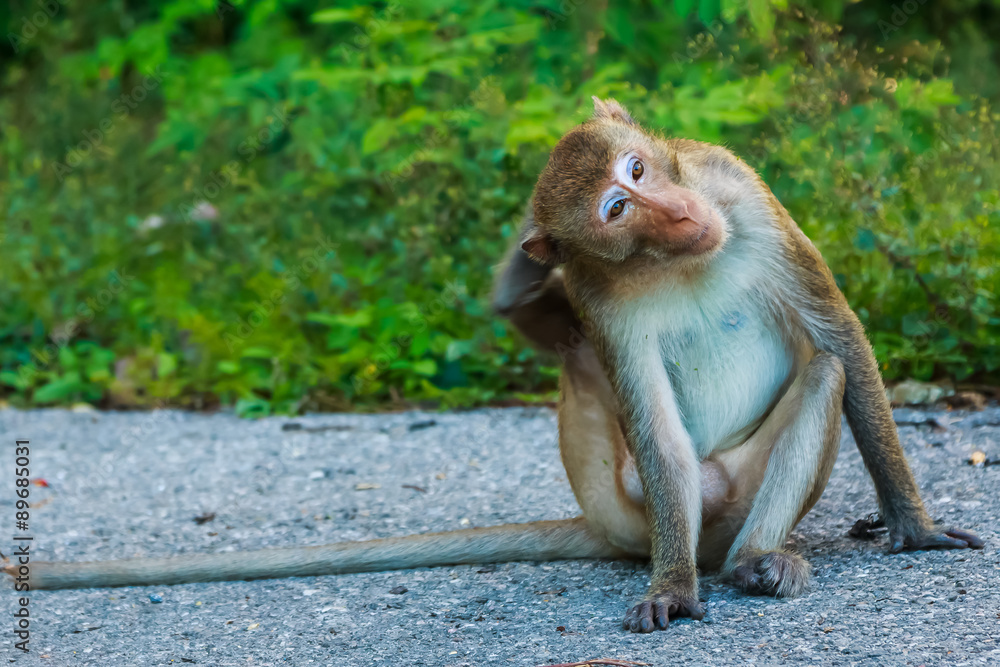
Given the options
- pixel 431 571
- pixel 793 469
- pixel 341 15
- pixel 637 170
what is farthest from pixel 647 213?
pixel 341 15

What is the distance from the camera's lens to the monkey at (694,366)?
2840 millimetres

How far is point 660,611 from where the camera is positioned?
8.97ft

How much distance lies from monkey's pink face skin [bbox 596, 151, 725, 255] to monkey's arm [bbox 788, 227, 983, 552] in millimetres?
369

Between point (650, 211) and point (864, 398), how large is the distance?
85 cm

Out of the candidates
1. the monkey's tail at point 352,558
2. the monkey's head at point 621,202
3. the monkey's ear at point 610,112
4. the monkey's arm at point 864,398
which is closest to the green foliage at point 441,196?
the monkey's ear at point 610,112

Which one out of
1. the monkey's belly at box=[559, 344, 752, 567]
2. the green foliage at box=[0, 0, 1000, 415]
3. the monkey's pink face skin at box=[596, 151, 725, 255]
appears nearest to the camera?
the monkey's pink face skin at box=[596, 151, 725, 255]

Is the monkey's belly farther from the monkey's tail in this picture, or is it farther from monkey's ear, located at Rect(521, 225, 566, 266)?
monkey's ear, located at Rect(521, 225, 566, 266)

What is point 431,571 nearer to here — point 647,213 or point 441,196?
point 647,213

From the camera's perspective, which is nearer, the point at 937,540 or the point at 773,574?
the point at 773,574

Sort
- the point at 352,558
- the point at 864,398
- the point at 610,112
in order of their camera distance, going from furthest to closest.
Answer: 1. the point at 352,558
2. the point at 610,112
3. the point at 864,398

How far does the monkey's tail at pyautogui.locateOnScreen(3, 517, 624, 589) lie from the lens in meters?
3.36

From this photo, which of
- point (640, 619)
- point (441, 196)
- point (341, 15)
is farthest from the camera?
point (441, 196)

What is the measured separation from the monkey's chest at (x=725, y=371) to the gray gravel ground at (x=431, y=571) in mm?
457

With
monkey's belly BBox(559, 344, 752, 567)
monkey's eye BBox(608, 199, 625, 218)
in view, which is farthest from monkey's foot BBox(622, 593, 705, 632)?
monkey's eye BBox(608, 199, 625, 218)
